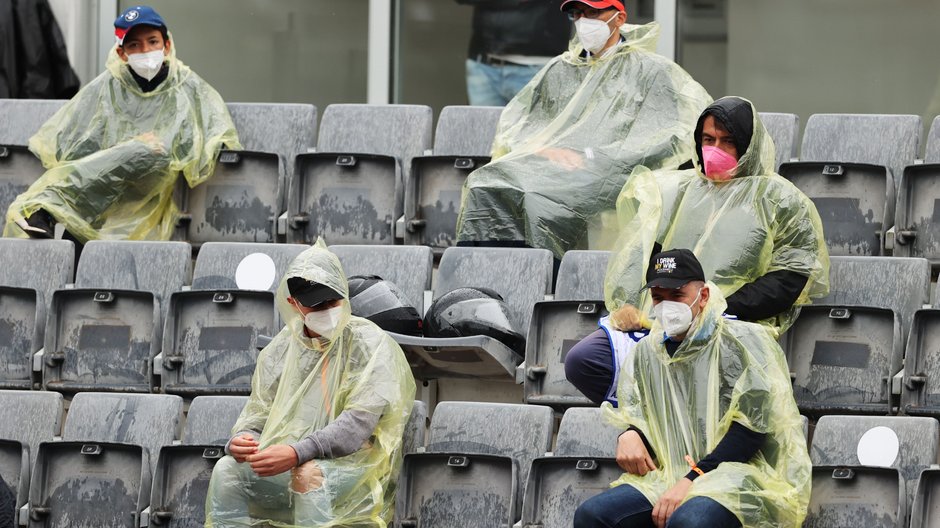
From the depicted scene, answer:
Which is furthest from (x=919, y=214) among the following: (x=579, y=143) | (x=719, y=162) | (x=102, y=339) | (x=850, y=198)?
(x=102, y=339)

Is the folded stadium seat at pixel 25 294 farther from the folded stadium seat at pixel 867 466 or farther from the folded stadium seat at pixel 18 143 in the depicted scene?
the folded stadium seat at pixel 867 466

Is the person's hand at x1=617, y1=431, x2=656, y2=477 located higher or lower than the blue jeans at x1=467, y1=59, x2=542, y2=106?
lower

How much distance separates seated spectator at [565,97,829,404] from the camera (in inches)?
210

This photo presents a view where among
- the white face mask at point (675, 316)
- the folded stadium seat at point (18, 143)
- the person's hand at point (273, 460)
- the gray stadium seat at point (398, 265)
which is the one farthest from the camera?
the folded stadium seat at point (18, 143)

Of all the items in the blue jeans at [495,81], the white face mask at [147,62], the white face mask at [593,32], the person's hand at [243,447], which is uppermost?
the blue jeans at [495,81]

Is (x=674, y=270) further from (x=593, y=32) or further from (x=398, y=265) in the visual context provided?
(x=593, y=32)

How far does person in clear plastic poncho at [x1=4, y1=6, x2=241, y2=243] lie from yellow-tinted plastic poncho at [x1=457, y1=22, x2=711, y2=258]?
3.98ft

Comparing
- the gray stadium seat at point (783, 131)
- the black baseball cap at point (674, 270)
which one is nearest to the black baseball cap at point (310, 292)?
the black baseball cap at point (674, 270)

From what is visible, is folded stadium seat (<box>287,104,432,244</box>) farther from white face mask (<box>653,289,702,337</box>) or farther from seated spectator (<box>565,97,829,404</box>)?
white face mask (<box>653,289,702,337</box>)

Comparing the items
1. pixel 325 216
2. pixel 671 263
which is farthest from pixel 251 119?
pixel 671 263

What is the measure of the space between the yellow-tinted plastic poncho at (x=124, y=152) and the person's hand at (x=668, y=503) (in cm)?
294

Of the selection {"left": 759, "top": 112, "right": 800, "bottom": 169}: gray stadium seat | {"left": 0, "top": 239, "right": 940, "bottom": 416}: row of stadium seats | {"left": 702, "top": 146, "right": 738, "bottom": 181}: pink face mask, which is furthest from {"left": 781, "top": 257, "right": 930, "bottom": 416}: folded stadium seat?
{"left": 759, "top": 112, "right": 800, "bottom": 169}: gray stadium seat

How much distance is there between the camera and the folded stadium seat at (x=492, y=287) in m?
5.68

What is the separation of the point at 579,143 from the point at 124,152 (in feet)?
5.76
